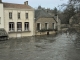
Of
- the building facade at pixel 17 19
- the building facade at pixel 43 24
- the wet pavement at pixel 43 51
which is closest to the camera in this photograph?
the wet pavement at pixel 43 51

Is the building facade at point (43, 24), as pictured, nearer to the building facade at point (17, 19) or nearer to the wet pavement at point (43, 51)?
the building facade at point (17, 19)

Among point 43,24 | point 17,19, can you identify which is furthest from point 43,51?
point 43,24

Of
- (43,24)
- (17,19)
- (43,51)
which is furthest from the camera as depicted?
(43,24)

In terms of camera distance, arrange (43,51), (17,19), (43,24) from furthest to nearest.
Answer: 1. (43,24)
2. (17,19)
3. (43,51)

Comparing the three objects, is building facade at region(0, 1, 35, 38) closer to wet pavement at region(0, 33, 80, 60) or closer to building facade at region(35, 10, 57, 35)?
building facade at region(35, 10, 57, 35)

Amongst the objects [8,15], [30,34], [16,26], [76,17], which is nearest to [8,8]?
[8,15]

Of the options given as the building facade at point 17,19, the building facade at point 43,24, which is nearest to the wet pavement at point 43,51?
the building facade at point 17,19

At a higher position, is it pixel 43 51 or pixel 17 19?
pixel 17 19

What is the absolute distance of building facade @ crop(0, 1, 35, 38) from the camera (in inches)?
1856

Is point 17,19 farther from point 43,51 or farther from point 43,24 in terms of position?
point 43,51

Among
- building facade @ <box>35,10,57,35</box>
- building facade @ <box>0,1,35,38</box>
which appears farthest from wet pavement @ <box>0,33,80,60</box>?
building facade @ <box>35,10,57,35</box>

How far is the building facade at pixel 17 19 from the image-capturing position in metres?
47.1

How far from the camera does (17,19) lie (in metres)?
49.0

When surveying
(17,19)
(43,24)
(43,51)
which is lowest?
(43,51)
